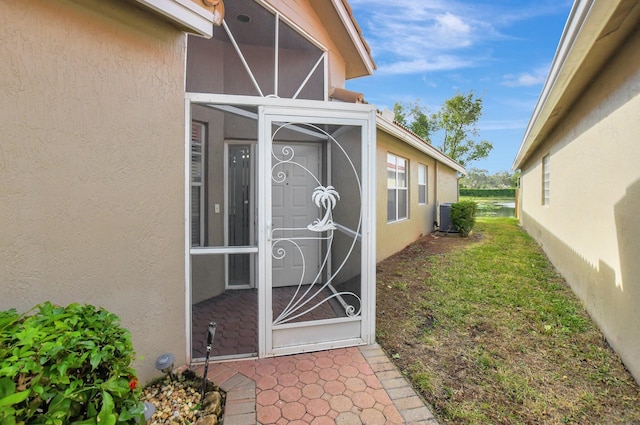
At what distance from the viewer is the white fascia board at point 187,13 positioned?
239 cm

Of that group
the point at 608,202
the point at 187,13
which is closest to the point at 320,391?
the point at 187,13

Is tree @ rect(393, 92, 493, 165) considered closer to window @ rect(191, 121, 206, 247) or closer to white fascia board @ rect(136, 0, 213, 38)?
window @ rect(191, 121, 206, 247)

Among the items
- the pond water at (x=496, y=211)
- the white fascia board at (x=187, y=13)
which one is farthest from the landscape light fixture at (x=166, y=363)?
the pond water at (x=496, y=211)

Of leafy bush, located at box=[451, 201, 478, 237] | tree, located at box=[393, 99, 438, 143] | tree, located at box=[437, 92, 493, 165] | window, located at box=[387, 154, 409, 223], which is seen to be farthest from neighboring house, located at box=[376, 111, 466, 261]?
tree, located at box=[393, 99, 438, 143]

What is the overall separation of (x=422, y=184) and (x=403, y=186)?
2467mm

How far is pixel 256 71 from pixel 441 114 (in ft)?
88.0

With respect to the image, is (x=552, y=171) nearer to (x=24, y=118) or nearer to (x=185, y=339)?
(x=185, y=339)

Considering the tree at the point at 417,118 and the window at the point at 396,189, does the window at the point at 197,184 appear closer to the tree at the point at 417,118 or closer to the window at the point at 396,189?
the window at the point at 396,189

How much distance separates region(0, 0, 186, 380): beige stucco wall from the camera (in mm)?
1888

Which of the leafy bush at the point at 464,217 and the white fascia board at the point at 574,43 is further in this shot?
the leafy bush at the point at 464,217

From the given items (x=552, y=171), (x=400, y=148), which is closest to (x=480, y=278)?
(x=552, y=171)

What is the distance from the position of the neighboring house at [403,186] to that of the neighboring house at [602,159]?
2.69m

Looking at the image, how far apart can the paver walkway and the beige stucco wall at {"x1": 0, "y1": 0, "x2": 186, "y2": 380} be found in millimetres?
741

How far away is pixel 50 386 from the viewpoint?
1.25m
